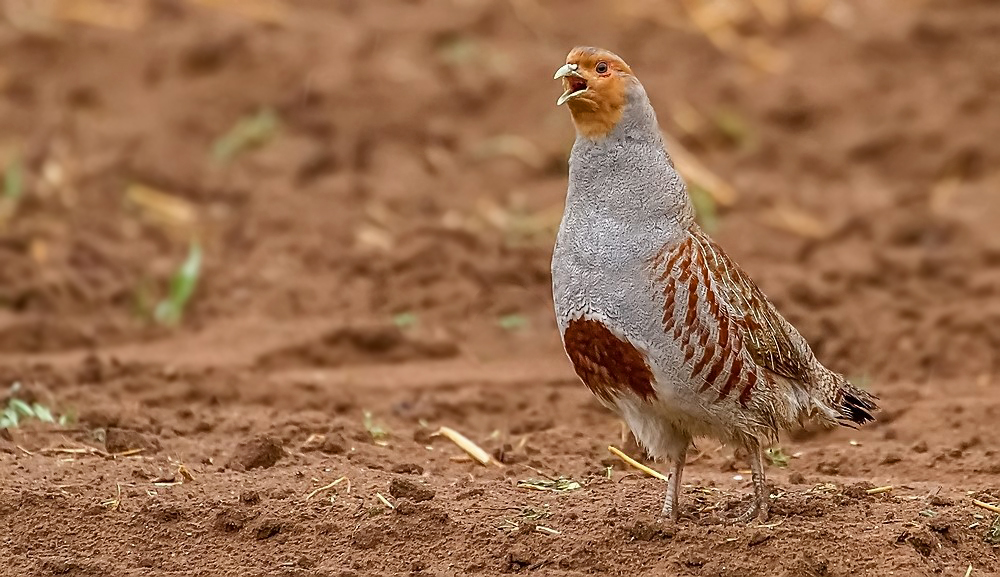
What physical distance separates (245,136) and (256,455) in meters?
4.45

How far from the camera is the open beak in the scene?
151 inches

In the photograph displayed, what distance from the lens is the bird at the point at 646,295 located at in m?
3.86

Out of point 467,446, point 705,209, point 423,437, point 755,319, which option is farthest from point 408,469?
point 705,209

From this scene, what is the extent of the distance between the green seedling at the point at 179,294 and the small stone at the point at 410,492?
10.2ft

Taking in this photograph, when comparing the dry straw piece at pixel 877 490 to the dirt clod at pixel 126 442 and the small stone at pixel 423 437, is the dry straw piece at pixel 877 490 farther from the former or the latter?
the dirt clod at pixel 126 442

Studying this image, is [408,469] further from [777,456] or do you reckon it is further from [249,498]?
[777,456]

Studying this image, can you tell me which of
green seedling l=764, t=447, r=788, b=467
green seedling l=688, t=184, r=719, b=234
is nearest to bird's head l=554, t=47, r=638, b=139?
green seedling l=764, t=447, r=788, b=467

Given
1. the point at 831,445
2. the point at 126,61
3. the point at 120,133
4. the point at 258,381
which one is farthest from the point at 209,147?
the point at 831,445

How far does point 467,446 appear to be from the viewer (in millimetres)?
5066

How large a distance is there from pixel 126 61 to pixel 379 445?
526cm

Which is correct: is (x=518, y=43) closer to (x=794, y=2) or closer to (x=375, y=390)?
(x=794, y=2)

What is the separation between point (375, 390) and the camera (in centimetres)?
618

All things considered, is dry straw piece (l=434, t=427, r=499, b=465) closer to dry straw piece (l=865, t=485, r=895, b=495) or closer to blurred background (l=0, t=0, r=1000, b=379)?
dry straw piece (l=865, t=485, r=895, b=495)

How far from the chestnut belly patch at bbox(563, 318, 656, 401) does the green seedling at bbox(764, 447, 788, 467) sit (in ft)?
4.03
